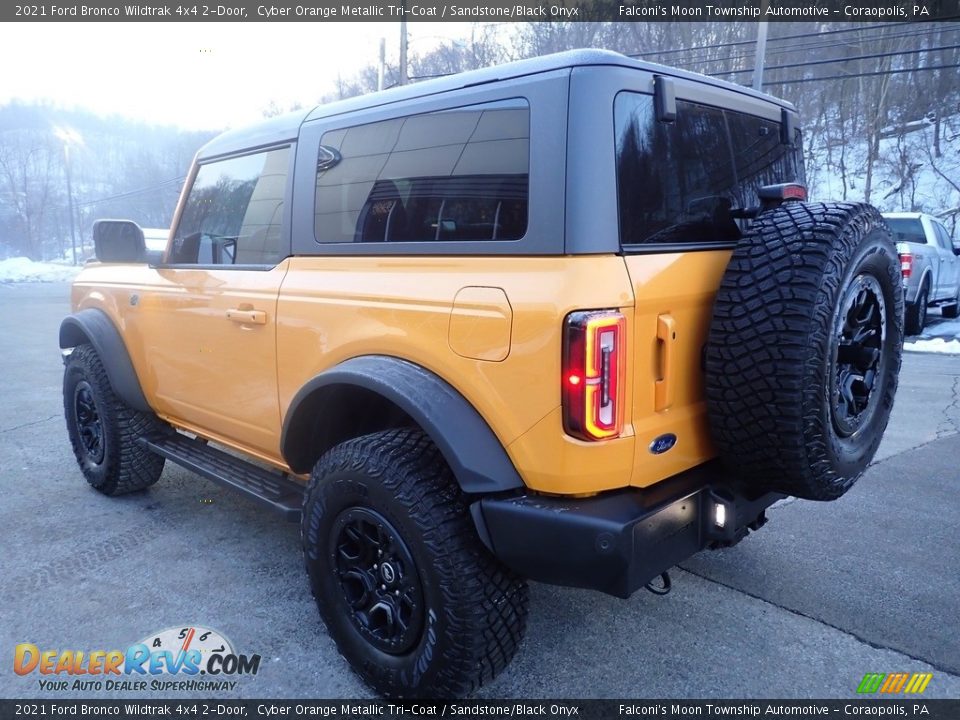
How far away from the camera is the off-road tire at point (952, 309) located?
13.1 m

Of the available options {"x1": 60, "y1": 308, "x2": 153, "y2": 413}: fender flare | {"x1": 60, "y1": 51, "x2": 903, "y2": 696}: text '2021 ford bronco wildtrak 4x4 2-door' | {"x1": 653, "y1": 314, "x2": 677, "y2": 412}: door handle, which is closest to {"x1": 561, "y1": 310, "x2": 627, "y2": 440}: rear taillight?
{"x1": 60, "y1": 51, "x2": 903, "y2": 696}: text '2021 ford bronco wildtrak 4x4 2-door'

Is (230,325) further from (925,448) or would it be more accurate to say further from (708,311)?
(925,448)

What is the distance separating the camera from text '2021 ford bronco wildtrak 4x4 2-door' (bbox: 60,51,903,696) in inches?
78.0

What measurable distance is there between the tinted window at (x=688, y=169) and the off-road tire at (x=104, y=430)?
3.18 meters

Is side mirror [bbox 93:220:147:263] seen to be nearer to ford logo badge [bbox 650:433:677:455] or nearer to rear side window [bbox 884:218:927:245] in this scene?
ford logo badge [bbox 650:433:677:455]

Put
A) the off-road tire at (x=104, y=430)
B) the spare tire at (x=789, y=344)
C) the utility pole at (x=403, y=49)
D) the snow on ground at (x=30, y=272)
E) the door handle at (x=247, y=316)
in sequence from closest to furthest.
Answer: the spare tire at (x=789, y=344) → the door handle at (x=247, y=316) → the off-road tire at (x=104, y=430) → the utility pole at (x=403, y=49) → the snow on ground at (x=30, y=272)

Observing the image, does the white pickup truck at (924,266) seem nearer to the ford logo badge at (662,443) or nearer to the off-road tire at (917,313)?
the off-road tire at (917,313)

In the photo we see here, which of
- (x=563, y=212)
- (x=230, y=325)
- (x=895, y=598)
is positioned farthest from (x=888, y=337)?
(x=230, y=325)

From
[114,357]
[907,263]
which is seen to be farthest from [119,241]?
[907,263]

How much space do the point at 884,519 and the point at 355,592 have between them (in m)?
3.04

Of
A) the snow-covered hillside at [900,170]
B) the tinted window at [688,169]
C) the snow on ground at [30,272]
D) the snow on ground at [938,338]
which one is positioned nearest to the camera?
the tinted window at [688,169]

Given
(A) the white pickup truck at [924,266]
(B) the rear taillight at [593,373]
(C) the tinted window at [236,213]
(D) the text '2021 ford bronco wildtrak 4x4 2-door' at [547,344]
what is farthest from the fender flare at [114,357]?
(A) the white pickup truck at [924,266]

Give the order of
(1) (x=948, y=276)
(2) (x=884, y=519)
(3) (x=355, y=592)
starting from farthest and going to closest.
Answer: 1. (1) (x=948, y=276)
2. (2) (x=884, y=519)
3. (3) (x=355, y=592)

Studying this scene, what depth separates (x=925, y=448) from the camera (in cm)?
520
